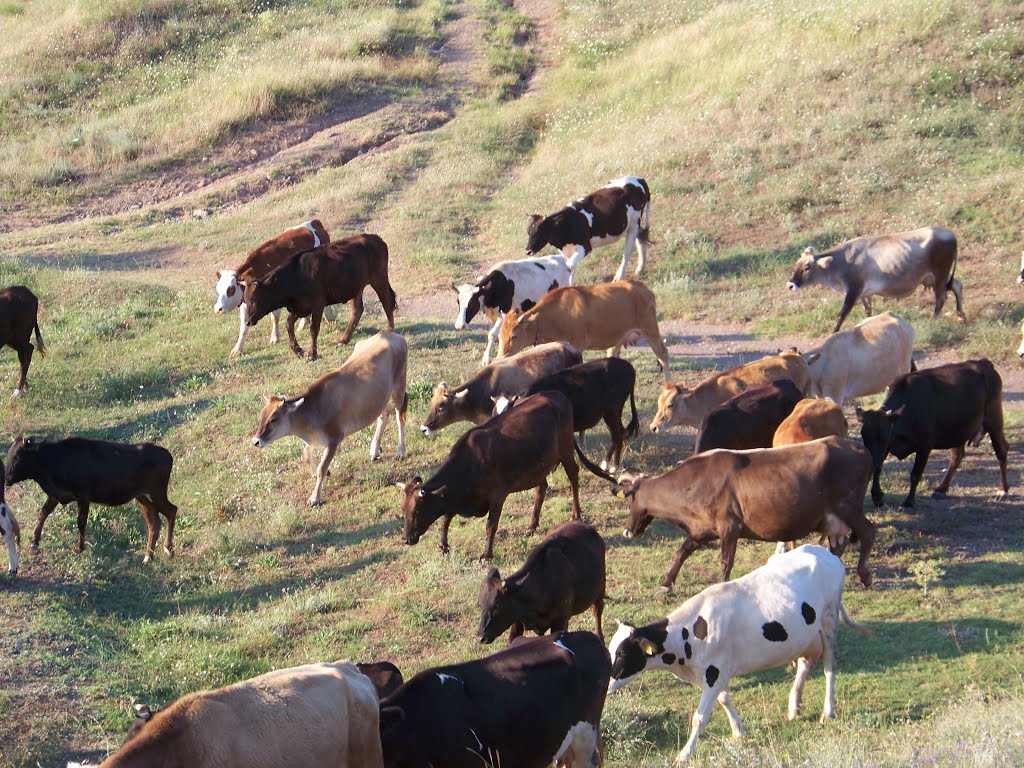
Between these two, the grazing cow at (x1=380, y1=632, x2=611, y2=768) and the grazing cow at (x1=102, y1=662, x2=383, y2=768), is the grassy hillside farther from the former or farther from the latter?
the grazing cow at (x1=102, y1=662, x2=383, y2=768)

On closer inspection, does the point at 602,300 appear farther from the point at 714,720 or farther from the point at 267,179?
the point at 267,179

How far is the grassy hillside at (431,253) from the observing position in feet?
34.5

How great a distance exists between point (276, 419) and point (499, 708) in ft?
25.7

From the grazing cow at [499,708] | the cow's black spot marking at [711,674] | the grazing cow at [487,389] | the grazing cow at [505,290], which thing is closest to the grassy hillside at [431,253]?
the cow's black spot marking at [711,674]

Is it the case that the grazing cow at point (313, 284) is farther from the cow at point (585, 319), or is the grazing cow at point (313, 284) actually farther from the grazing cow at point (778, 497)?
the grazing cow at point (778, 497)

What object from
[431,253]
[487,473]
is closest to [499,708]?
[487,473]

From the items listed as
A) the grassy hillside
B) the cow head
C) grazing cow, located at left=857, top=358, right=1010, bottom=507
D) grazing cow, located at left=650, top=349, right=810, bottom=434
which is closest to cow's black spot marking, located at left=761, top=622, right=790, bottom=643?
the grassy hillside

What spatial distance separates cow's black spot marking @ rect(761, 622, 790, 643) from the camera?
922 centimetres

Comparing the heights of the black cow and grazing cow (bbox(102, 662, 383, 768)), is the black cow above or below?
below

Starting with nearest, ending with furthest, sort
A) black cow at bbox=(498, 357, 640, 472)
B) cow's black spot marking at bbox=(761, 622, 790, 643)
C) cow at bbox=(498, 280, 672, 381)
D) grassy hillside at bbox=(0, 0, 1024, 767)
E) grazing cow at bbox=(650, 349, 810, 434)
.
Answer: cow's black spot marking at bbox=(761, 622, 790, 643), grassy hillside at bbox=(0, 0, 1024, 767), black cow at bbox=(498, 357, 640, 472), grazing cow at bbox=(650, 349, 810, 434), cow at bbox=(498, 280, 672, 381)

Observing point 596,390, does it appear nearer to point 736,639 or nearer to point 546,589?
point 546,589

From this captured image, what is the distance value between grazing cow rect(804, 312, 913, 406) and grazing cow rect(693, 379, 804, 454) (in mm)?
2161

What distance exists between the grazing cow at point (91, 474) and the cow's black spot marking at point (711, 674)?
7.29 m

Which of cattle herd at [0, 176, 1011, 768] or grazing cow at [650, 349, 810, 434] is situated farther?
grazing cow at [650, 349, 810, 434]
